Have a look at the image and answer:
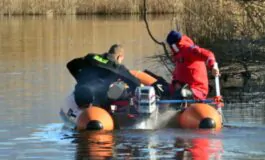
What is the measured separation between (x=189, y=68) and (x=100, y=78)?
52.9 inches

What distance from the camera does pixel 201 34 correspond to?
1936 cm

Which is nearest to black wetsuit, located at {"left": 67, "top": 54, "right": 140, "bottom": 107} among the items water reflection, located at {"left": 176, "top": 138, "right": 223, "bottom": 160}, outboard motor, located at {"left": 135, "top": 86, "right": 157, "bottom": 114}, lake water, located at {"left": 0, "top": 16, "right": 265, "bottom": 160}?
outboard motor, located at {"left": 135, "top": 86, "right": 157, "bottom": 114}

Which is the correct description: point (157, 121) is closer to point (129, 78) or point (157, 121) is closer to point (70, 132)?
point (129, 78)

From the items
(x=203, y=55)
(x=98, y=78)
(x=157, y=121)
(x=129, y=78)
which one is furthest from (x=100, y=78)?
(x=203, y=55)

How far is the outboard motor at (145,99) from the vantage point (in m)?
12.1

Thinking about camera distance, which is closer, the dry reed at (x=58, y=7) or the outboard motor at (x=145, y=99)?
the outboard motor at (x=145, y=99)

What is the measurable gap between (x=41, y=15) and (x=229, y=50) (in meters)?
30.9

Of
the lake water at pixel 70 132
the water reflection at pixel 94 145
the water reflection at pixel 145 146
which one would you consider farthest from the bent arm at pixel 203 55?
the water reflection at pixel 94 145

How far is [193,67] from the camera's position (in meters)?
12.9

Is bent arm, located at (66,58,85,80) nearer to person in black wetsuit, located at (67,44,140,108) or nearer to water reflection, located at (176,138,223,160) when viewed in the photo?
person in black wetsuit, located at (67,44,140,108)

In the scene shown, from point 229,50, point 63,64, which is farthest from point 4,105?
point 63,64

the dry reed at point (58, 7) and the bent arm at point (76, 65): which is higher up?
the dry reed at point (58, 7)

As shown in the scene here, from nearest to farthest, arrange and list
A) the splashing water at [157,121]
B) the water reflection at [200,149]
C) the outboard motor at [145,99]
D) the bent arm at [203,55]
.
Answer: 1. the water reflection at [200,149]
2. the outboard motor at [145,99]
3. the splashing water at [157,121]
4. the bent arm at [203,55]

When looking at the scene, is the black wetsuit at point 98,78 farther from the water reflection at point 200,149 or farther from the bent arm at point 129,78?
the water reflection at point 200,149
